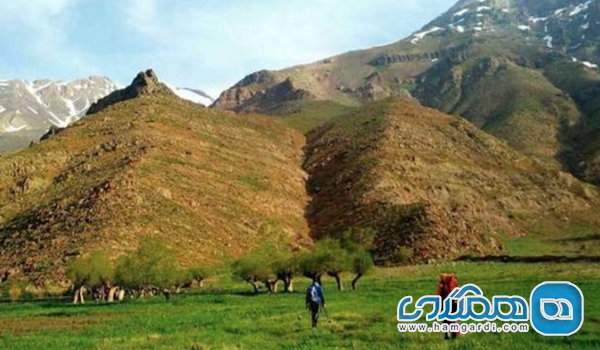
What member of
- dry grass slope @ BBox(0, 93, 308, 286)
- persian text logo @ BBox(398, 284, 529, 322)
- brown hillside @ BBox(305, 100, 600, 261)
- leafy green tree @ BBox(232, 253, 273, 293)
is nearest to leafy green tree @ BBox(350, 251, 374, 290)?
leafy green tree @ BBox(232, 253, 273, 293)

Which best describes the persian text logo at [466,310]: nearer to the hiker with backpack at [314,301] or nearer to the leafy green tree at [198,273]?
the hiker with backpack at [314,301]

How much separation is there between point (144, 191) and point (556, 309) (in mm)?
93593

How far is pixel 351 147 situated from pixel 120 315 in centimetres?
13633

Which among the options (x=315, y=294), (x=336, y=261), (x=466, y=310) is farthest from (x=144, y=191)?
(x=466, y=310)

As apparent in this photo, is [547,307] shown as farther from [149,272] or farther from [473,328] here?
[149,272]

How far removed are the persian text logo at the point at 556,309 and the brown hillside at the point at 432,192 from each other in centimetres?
8280

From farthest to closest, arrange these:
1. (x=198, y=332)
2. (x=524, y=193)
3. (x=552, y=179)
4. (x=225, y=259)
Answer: (x=552, y=179)
(x=524, y=193)
(x=225, y=259)
(x=198, y=332)

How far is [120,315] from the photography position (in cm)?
5453

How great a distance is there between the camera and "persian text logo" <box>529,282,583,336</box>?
1121 inches

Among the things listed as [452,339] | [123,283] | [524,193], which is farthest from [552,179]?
[452,339]

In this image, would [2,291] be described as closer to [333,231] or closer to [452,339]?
[333,231]

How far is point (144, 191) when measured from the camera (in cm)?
11656

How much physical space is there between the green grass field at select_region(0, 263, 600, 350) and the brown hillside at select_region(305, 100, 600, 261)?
45.8 metres

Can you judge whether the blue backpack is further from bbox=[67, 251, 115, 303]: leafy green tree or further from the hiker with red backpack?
bbox=[67, 251, 115, 303]: leafy green tree
